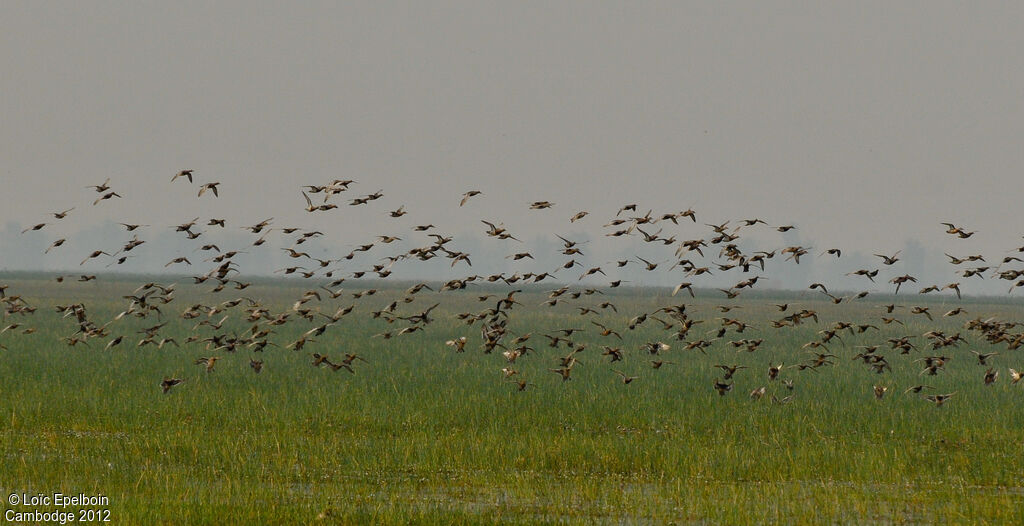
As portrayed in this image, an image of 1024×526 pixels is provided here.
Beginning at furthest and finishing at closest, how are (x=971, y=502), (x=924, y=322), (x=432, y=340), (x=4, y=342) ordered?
(x=924, y=322) → (x=432, y=340) → (x=4, y=342) → (x=971, y=502)

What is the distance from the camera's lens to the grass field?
16547 millimetres

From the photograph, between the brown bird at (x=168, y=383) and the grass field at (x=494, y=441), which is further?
the brown bird at (x=168, y=383)

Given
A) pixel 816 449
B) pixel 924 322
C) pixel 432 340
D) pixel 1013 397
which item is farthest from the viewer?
pixel 924 322

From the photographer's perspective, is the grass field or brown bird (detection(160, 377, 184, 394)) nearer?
the grass field

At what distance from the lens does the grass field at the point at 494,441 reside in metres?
16.5

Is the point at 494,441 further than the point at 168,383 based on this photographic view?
No

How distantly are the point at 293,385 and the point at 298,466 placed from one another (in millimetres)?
10897

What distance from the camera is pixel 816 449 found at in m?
21.6

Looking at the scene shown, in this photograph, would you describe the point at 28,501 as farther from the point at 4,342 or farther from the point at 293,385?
the point at 4,342

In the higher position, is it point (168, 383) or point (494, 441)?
point (168, 383)

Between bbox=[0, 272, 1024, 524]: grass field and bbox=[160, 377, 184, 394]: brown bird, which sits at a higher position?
bbox=[160, 377, 184, 394]: brown bird

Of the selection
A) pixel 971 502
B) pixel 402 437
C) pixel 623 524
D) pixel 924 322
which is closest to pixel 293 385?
pixel 402 437

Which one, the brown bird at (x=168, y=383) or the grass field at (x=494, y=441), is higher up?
the brown bird at (x=168, y=383)

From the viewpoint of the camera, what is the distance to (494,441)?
A: 21.8 m
